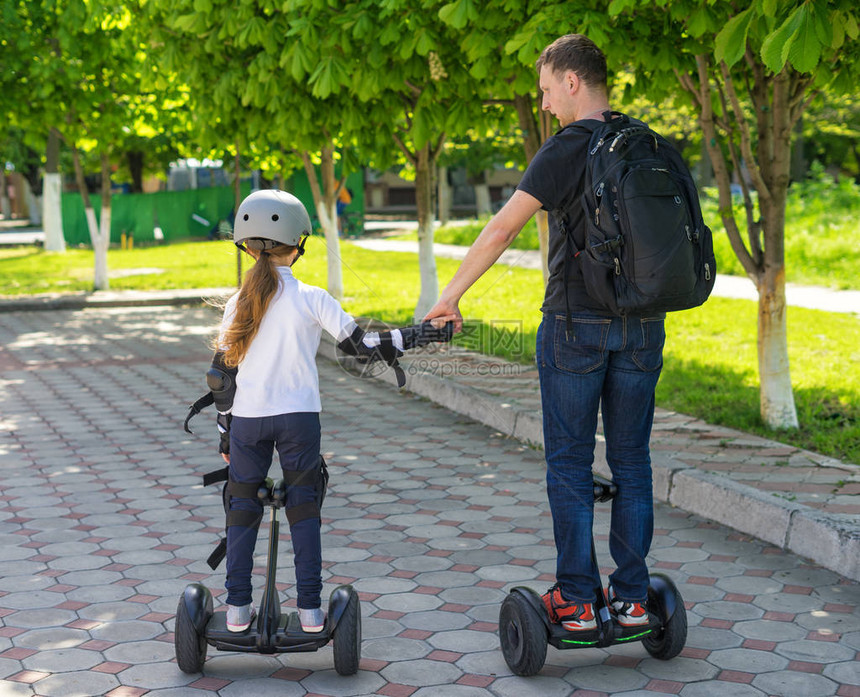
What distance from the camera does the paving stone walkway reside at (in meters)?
3.64

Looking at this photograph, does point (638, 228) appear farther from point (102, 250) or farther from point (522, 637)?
point (102, 250)

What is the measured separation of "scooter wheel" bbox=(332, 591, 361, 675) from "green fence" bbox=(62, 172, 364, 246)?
28.9 meters

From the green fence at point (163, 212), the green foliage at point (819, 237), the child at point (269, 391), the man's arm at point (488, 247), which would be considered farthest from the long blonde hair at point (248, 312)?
the green fence at point (163, 212)

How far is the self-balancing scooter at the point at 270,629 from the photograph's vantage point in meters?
3.52

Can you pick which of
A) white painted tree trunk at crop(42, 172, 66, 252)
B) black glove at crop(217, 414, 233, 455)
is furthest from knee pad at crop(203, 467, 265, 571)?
white painted tree trunk at crop(42, 172, 66, 252)

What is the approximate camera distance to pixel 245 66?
927 cm

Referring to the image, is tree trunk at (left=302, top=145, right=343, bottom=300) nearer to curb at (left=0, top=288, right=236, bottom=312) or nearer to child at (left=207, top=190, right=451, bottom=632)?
curb at (left=0, top=288, right=236, bottom=312)

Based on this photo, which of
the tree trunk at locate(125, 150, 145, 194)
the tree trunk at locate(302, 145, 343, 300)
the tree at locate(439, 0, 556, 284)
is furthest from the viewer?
the tree trunk at locate(125, 150, 145, 194)

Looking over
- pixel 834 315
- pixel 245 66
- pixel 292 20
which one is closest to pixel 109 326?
pixel 245 66

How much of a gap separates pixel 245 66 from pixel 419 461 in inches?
170

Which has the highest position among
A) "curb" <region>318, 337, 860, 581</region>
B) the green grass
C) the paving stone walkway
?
the green grass

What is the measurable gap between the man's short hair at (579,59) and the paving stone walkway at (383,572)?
2.05 m

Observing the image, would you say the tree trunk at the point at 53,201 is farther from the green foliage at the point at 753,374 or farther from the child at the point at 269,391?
the child at the point at 269,391

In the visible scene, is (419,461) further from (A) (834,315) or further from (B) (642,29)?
(A) (834,315)
